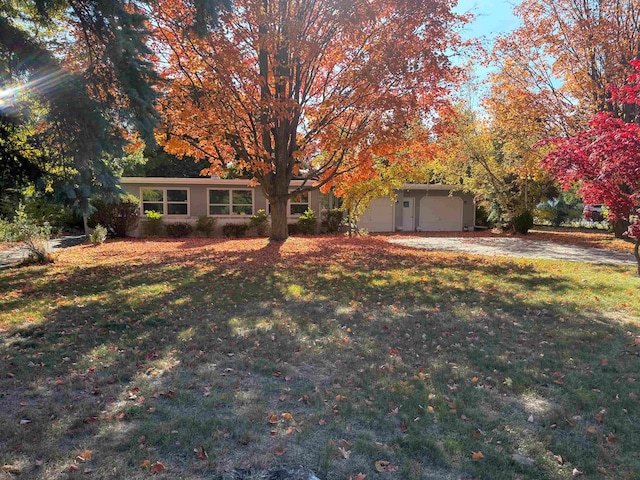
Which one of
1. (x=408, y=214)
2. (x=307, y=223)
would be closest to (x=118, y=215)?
(x=307, y=223)

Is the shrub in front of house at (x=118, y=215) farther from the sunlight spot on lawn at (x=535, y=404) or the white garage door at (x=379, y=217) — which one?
the sunlight spot on lawn at (x=535, y=404)

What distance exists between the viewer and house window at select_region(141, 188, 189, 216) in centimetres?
1781

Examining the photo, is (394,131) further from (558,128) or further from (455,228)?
(455,228)

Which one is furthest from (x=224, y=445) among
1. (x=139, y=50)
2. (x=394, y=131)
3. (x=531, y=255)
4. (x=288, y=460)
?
(x=531, y=255)

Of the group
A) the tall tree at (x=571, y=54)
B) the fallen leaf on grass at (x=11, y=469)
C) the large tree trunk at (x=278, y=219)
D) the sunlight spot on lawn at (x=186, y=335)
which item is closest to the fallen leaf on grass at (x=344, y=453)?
the fallen leaf on grass at (x=11, y=469)

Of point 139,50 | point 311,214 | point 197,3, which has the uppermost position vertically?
point 197,3

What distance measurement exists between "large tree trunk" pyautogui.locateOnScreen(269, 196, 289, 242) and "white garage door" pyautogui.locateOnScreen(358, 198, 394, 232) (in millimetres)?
8426

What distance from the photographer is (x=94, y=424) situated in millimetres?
2656

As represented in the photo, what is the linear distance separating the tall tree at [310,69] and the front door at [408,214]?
10790 mm

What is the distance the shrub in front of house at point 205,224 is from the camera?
17547 millimetres

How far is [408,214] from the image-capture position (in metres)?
22.3

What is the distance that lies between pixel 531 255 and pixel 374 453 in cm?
1101

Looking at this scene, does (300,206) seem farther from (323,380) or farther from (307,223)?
(323,380)

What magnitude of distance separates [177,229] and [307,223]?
5.75 m
